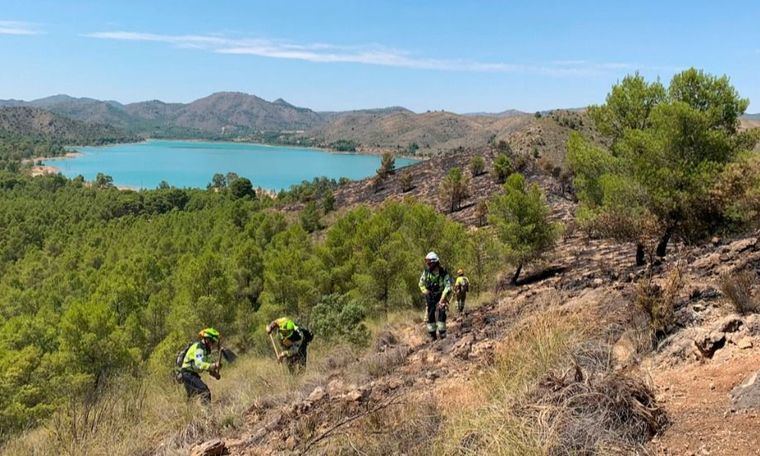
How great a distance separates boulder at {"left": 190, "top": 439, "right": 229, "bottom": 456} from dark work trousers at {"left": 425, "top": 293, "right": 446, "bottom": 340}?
516cm

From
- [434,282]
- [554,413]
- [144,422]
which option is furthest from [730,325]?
[144,422]

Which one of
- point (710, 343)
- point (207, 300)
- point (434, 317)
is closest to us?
point (710, 343)

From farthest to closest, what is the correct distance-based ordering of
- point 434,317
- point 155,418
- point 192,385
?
1. point 434,317
2. point 192,385
3. point 155,418

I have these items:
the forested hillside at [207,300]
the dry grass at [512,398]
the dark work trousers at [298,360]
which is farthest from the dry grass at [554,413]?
the forested hillside at [207,300]

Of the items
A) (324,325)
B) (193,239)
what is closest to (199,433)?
(324,325)

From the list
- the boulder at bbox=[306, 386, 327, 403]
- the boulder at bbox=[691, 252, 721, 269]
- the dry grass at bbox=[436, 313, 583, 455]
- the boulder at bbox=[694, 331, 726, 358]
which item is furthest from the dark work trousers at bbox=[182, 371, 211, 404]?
the boulder at bbox=[691, 252, 721, 269]

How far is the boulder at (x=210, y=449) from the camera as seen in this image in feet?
15.9

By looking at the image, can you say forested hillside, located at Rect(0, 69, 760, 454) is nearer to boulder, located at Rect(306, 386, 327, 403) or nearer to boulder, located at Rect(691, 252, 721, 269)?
boulder, located at Rect(691, 252, 721, 269)

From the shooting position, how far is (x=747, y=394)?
12.6ft

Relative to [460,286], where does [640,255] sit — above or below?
above

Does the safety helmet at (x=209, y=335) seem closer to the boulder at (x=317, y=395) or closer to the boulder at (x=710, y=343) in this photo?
the boulder at (x=317, y=395)

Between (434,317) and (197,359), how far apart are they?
167 inches

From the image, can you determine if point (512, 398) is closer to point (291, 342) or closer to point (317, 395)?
point (317, 395)

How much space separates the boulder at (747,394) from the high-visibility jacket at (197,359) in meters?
6.84
